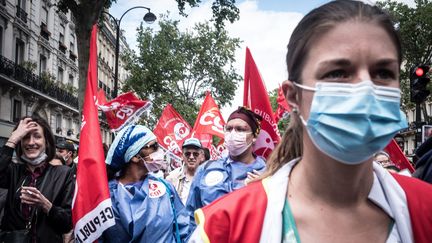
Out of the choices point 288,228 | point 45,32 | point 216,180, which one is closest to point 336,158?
point 288,228

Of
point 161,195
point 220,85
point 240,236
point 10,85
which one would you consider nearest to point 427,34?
point 220,85

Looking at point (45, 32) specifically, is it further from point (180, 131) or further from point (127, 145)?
point (127, 145)

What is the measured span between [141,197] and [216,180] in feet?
2.82

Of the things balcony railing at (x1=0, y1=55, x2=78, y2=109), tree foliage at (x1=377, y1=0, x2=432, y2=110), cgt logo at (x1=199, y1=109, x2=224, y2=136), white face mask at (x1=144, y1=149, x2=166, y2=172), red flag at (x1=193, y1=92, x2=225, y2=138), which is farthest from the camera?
tree foliage at (x1=377, y1=0, x2=432, y2=110)

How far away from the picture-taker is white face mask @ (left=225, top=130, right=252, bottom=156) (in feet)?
16.3

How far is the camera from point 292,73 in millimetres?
1938

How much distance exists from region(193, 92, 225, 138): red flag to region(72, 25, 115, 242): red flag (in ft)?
17.3

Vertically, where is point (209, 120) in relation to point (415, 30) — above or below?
below

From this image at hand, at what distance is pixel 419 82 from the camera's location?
11.2m

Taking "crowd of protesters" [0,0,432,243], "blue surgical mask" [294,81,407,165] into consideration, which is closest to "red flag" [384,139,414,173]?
"crowd of protesters" [0,0,432,243]

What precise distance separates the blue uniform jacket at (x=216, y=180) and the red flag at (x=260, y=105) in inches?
25.2

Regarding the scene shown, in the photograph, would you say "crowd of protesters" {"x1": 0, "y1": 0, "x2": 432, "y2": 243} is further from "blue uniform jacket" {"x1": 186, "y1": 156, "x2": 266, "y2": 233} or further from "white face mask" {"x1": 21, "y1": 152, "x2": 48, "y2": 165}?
"white face mask" {"x1": 21, "y1": 152, "x2": 48, "y2": 165}

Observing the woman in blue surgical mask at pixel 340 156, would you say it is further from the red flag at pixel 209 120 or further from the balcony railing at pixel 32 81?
the balcony railing at pixel 32 81

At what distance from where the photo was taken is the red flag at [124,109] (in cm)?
986
